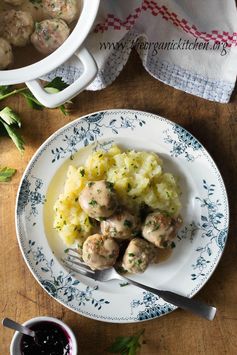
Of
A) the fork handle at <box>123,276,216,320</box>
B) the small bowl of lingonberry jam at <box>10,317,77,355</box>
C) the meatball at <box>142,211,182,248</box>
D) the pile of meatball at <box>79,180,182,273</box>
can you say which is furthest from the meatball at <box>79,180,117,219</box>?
the small bowl of lingonberry jam at <box>10,317,77,355</box>

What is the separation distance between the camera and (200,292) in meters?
1.90

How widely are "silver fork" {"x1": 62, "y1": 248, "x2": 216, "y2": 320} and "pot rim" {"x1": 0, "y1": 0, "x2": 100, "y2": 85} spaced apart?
59 centimetres

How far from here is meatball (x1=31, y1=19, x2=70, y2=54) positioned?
5.38 feet

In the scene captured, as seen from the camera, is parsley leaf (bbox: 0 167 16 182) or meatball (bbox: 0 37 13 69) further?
parsley leaf (bbox: 0 167 16 182)

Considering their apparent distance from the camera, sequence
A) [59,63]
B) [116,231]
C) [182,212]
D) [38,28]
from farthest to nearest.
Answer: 1. [182,212]
2. [116,231]
3. [38,28]
4. [59,63]

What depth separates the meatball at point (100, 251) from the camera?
5.82 ft

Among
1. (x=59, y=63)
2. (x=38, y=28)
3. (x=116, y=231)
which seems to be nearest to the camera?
(x=59, y=63)

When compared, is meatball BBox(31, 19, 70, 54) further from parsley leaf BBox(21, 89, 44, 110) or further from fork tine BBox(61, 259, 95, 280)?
fork tine BBox(61, 259, 95, 280)

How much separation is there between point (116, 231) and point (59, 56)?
532mm

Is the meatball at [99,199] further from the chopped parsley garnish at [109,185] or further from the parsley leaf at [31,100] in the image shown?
the parsley leaf at [31,100]

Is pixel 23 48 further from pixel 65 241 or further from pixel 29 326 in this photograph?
pixel 29 326

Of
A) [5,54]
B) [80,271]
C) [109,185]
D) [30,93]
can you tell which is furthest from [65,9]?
[80,271]

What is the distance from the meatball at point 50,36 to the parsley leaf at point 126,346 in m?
0.88

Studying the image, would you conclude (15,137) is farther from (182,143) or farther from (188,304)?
(188,304)
